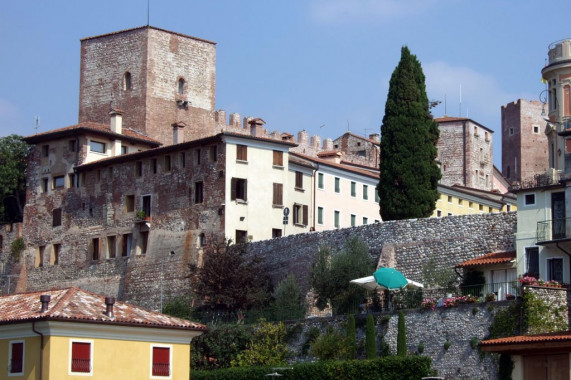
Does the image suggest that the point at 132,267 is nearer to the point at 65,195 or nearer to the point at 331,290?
the point at 65,195

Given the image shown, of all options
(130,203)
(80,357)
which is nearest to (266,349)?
(80,357)

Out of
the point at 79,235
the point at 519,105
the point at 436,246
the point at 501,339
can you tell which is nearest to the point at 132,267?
the point at 79,235

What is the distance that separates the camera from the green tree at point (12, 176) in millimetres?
82250

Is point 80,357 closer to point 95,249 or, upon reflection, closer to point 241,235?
point 241,235

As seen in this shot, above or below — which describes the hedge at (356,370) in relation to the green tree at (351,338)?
below

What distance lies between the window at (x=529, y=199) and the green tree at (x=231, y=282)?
14470 mm

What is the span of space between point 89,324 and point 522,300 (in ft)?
48.4

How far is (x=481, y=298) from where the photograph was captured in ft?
155

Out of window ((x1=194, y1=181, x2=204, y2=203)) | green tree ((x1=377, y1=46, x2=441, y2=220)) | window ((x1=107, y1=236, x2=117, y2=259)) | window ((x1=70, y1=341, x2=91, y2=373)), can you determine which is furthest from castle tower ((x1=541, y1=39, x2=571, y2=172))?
window ((x1=70, y1=341, x2=91, y2=373))

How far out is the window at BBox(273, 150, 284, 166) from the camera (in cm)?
6894

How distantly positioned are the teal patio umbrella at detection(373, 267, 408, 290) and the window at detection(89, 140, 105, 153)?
1178 inches

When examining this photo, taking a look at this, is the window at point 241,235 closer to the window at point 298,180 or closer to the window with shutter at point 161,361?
the window at point 298,180

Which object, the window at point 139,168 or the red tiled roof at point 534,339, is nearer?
the red tiled roof at point 534,339

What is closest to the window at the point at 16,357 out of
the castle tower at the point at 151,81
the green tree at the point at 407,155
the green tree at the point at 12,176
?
the green tree at the point at 407,155
